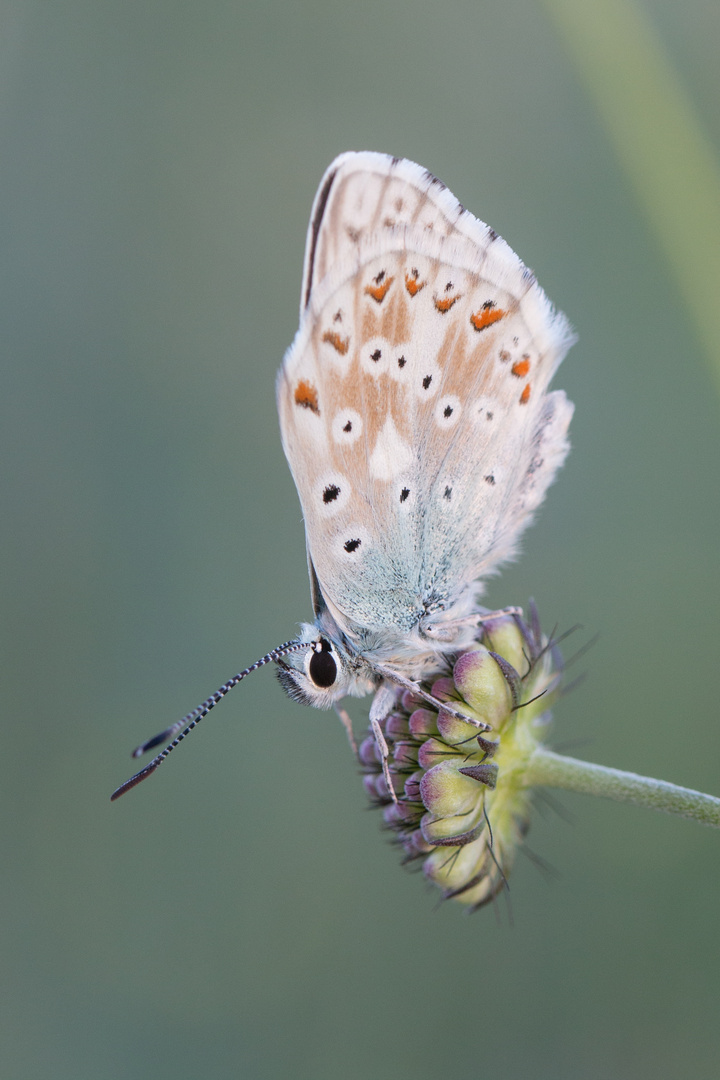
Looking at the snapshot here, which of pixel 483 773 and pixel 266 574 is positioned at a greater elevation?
pixel 266 574

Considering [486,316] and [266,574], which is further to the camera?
[266,574]

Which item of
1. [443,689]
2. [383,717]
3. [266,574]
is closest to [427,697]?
[443,689]

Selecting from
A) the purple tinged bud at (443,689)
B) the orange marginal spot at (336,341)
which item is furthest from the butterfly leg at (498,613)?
the orange marginal spot at (336,341)

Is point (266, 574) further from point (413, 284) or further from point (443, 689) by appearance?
point (413, 284)

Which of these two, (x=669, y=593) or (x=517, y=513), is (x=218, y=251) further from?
(x=517, y=513)

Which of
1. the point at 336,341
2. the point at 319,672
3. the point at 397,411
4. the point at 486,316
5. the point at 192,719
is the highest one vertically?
the point at 336,341

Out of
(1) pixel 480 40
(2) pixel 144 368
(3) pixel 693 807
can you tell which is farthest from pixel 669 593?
(1) pixel 480 40

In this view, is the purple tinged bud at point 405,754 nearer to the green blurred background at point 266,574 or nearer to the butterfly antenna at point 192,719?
the butterfly antenna at point 192,719
